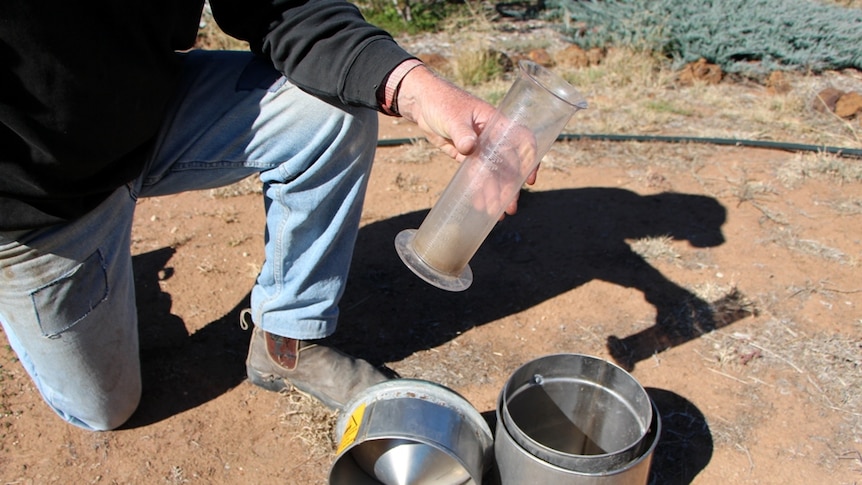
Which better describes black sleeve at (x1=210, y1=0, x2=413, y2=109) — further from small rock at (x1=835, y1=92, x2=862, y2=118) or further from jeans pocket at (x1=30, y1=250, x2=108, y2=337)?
small rock at (x1=835, y1=92, x2=862, y2=118)

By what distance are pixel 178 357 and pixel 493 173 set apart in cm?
135

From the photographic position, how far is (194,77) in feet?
6.68

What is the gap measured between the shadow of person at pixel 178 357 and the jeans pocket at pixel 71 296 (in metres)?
0.45

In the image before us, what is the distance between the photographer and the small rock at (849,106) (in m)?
4.14

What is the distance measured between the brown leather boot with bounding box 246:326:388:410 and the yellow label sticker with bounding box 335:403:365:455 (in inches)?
10.0

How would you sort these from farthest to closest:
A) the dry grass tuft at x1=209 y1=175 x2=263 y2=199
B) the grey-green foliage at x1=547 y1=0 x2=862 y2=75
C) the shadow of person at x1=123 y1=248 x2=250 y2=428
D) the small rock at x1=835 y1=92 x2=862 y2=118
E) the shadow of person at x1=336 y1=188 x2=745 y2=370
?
the grey-green foliage at x1=547 y1=0 x2=862 y2=75 < the small rock at x1=835 y1=92 x2=862 y2=118 < the dry grass tuft at x1=209 y1=175 x2=263 y2=199 < the shadow of person at x1=336 y1=188 x2=745 y2=370 < the shadow of person at x1=123 y1=248 x2=250 y2=428

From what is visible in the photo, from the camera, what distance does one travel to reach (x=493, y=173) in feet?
5.47

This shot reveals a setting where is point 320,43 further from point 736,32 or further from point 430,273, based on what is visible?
point 736,32

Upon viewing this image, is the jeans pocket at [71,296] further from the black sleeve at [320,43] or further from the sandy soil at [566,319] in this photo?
the black sleeve at [320,43]

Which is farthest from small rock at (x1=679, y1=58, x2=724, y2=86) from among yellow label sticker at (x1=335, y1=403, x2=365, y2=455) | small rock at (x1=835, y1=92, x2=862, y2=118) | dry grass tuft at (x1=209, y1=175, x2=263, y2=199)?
yellow label sticker at (x1=335, y1=403, x2=365, y2=455)

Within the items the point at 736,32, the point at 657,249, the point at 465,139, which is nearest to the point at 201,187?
the point at 465,139

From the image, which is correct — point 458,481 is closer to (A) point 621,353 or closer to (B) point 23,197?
(A) point 621,353

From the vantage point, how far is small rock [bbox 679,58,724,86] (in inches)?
186

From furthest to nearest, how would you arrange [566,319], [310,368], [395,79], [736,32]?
[736,32] < [566,319] < [310,368] < [395,79]
